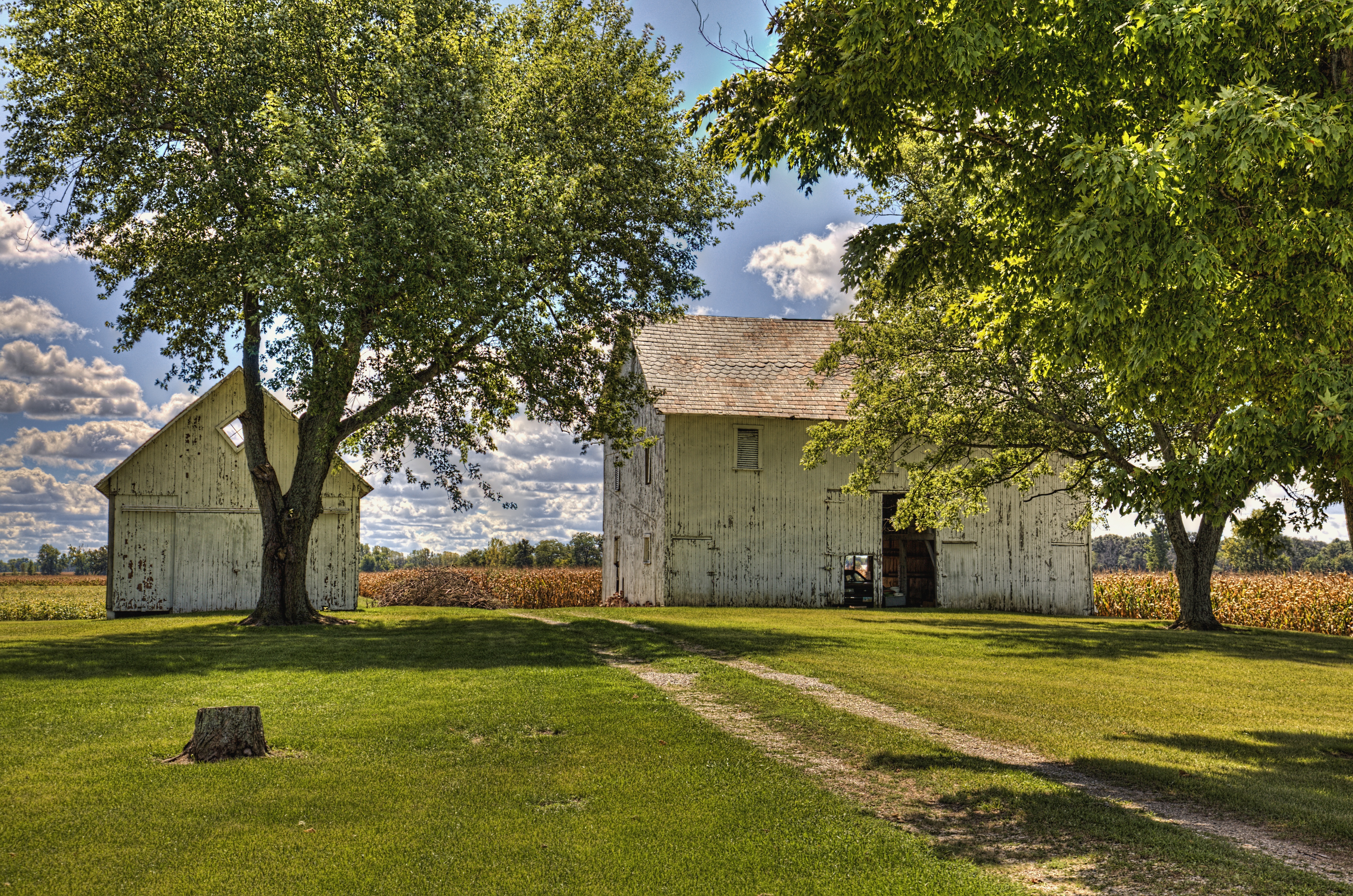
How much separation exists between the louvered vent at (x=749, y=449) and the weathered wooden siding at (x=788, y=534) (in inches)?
5.9

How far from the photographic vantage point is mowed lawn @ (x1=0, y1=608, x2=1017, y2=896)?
5.46m

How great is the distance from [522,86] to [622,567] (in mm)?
20024

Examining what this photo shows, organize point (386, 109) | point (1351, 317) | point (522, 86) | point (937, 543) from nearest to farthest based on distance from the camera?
point (1351, 317) < point (386, 109) < point (522, 86) < point (937, 543)

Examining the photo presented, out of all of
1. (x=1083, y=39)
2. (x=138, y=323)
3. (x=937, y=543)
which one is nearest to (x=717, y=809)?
(x=1083, y=39)

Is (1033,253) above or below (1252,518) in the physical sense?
above

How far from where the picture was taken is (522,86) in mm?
21328

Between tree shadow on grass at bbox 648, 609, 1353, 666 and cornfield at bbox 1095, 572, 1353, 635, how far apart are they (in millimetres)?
2894

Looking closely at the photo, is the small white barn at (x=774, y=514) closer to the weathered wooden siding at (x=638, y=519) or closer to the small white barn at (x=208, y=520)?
the weathered wooden siding at (x=638, y=519)

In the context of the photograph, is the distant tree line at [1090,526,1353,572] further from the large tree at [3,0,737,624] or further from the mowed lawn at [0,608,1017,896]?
the large tree at [3,0,737,624]

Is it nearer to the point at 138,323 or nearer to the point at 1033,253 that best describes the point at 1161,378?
the point at 1033,253

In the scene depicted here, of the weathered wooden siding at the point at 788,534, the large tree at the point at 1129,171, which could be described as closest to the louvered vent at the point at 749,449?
the weathered wooden siding at the point at 788,534

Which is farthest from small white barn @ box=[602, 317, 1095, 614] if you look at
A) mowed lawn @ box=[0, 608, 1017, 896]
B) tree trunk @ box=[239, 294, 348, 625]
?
mowed lawn @ box=[0, 608, 1017, 896]

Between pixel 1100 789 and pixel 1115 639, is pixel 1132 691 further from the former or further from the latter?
pixel 1115 639

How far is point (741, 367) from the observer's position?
3212 centimetres
